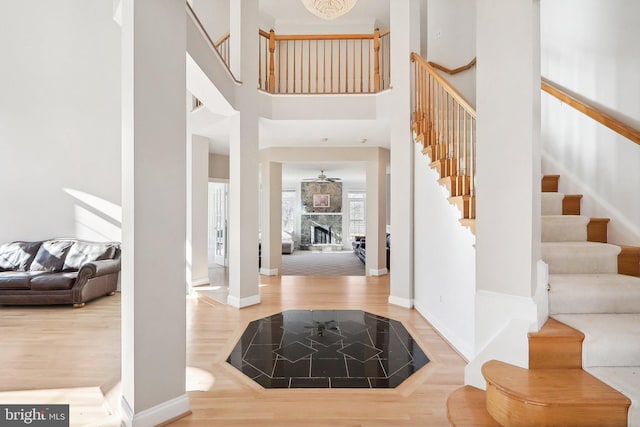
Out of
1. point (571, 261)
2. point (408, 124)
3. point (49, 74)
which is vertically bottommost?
point (571, 261)

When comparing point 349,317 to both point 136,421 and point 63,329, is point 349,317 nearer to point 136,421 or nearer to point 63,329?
point 136,421

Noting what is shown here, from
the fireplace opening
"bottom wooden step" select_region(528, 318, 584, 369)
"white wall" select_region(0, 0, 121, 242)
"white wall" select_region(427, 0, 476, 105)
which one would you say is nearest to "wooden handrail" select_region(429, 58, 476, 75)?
"white wall" select_region(427, 0, 476, 105)

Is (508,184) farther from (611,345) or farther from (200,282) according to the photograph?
(200,282)

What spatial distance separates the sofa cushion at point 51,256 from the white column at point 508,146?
602 centimetres

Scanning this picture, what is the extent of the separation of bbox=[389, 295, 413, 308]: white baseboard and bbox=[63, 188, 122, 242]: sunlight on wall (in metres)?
4.73

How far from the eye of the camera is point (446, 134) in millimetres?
3842

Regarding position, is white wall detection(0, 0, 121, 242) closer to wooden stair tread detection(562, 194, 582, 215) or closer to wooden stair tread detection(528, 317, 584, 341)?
wooden stair tread detection(528, 317, 584, 341)

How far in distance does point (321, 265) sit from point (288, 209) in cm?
495

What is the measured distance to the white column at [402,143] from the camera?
13.9 ft

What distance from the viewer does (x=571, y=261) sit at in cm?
224

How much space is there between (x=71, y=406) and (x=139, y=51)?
96.4 inches

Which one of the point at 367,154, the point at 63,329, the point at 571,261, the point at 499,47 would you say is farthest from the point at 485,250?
the point at 367,154

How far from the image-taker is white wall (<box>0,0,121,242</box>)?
5.25 metres

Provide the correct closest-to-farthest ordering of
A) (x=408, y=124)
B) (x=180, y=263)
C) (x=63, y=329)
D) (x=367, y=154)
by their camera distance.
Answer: (x=180, y=263), (x=63, y=329), (x=408, y=124), (x=367, y=154)
